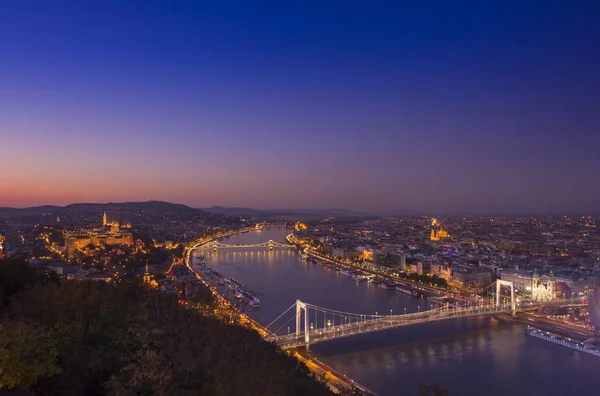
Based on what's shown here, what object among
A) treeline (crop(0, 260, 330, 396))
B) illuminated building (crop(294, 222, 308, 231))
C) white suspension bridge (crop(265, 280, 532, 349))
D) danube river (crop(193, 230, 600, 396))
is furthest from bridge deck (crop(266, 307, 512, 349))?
illuminated building (crop(294, 222, 308, 231))

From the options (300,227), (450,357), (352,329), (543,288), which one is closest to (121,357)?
(352,329)

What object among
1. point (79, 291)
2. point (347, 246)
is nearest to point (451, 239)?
point (347, 246)

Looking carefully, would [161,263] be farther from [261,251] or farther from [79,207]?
[79,207]

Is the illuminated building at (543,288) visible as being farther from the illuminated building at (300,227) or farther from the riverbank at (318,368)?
the illuminated building at (300,227)

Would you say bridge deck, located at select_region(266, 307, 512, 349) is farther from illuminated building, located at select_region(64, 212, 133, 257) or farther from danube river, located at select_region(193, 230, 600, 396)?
illuminated building, located at select_region(64, 212, 133, 257)

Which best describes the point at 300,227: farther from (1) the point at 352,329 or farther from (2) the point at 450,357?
(2) the point at 450,357

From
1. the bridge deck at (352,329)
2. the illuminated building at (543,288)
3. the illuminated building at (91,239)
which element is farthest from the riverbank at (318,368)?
the illuminated building at (91,239)
